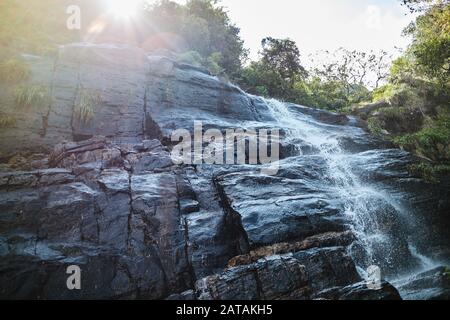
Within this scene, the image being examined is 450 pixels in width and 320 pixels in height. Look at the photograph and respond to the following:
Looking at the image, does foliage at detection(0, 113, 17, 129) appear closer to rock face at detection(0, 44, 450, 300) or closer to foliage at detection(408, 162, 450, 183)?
rock face at detection(0, 44, 450, 300)

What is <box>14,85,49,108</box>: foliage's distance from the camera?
40.1 ft

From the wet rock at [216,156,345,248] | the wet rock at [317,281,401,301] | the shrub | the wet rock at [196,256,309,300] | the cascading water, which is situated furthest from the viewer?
the shrub

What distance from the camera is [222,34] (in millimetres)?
29688

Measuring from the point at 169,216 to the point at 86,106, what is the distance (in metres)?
6.61

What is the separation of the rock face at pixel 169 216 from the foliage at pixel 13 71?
0.43 metres

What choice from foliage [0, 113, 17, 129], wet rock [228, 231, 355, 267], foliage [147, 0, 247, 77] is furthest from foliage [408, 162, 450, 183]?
foliage [147, 0, 247, 77]

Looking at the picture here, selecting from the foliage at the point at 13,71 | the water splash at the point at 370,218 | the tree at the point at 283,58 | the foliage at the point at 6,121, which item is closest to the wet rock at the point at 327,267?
the water splash at the point at 370,218

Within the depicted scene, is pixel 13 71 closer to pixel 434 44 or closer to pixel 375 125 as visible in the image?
pixel 375 125

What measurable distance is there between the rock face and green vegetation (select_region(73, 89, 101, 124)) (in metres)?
0.13

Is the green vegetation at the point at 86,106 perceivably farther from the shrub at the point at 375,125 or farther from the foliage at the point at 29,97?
the shrub at the point at 375,125

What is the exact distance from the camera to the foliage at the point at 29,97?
12.2 meters

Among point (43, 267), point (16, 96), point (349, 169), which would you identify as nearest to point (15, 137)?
point (16, 96)

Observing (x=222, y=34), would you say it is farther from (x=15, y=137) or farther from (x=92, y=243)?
(x=92, y=243)

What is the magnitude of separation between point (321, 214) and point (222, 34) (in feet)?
78.8
